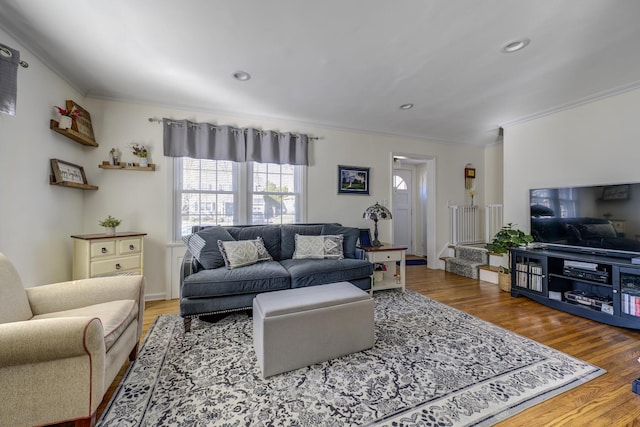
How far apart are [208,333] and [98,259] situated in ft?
4.46

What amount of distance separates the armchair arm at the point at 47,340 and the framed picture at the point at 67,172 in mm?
1882

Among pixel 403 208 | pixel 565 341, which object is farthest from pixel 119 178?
pixel 403 208

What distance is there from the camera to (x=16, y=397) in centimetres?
105

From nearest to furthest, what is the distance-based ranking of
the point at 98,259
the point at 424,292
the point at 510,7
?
the point at 510,7
the point at 98,259
the point at 424,292

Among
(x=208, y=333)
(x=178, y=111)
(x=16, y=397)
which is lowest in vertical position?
(x=208, y=333)

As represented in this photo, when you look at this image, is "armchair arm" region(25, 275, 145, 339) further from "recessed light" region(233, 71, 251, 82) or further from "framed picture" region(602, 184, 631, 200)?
"framed picture" region(602, 184, 631, 200)

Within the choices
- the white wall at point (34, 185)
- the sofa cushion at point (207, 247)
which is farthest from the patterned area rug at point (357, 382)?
the white wall at point (34, 185)

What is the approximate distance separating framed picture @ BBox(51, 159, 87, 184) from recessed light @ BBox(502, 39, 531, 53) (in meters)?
4.11

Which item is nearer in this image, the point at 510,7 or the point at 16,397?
the point at 16,397

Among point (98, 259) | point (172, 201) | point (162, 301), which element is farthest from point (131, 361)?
point (172, 201)

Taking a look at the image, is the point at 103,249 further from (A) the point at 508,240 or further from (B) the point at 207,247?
(A) the point at 508,240

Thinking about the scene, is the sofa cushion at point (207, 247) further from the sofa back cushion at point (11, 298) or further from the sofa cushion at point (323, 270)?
the sofa back cushion at point (11, 298)

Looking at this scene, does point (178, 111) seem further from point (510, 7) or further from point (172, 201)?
point (510, 7)

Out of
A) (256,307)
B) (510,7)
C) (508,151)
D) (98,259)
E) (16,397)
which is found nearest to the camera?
(16,397)
